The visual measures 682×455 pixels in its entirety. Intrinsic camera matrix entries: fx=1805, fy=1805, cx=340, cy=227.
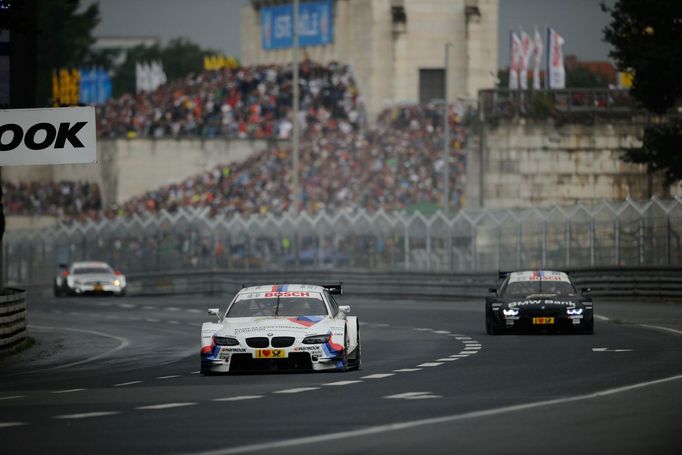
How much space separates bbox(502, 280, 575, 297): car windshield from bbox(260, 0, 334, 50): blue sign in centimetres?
6150

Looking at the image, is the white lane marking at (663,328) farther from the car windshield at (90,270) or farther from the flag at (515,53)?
the flag at (515,53)

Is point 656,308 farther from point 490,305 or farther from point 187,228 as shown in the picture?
point 187,228

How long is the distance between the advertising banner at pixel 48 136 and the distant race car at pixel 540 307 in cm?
860

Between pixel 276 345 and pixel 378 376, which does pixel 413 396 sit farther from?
pixel 276 345

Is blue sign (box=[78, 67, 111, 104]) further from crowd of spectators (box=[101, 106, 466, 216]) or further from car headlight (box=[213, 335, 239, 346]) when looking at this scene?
car headlight (box=[213, 335, 239, 346])

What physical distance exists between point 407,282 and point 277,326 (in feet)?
101

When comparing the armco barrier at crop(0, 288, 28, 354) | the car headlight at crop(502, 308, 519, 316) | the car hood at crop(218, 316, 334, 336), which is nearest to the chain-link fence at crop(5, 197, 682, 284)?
the car headlight at crop(502, 308, 519, 316)

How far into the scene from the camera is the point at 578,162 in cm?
6209

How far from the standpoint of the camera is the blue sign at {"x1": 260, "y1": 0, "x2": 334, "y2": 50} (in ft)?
305

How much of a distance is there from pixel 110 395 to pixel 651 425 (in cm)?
643

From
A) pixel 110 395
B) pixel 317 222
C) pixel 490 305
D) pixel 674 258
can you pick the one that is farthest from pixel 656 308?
pixel 110 395

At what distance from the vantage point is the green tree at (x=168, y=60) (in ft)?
573

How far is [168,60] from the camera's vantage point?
182m

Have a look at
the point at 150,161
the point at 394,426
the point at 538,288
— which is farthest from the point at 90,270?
the point at 394,426
